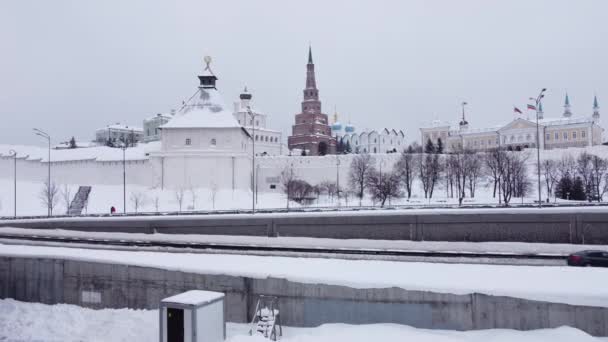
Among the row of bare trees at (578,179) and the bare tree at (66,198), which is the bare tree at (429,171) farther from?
the bare tree at (66,198)

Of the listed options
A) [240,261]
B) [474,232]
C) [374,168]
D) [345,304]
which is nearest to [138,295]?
[240,261]

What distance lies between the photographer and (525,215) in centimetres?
1698

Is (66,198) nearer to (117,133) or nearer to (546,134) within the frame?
(546,134)

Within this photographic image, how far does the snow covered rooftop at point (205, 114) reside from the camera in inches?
2135

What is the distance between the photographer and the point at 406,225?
1839 cm

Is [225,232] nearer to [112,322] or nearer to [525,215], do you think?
[112,322]

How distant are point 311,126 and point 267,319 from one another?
89139 millimetres

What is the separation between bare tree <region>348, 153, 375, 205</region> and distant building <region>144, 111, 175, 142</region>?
195ft

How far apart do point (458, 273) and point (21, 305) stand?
1232 cm

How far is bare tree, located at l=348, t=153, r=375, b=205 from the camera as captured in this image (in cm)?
5897

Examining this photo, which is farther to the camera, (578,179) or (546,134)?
(546,134)

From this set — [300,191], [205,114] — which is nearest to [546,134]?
[300,191]

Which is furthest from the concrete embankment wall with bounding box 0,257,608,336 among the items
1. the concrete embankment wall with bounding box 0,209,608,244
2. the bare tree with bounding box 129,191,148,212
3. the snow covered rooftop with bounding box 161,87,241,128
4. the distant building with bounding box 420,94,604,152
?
the distant building with bounding box 420,94,604,152

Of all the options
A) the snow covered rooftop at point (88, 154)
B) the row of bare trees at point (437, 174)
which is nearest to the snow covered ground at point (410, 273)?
the row of bare trees at point (437, 174)
